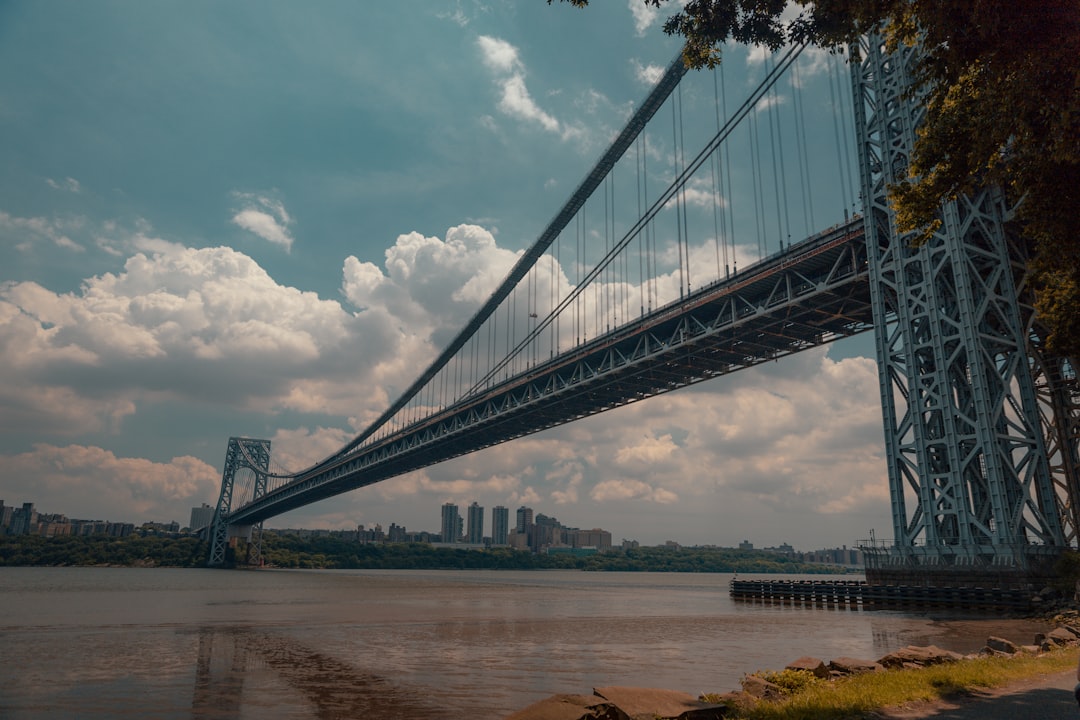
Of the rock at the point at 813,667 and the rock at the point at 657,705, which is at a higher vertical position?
the rock at the point at 657,705

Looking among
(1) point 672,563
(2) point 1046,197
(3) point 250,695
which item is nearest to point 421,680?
(3) point 250,695

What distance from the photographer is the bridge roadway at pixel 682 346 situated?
4034 centimetres

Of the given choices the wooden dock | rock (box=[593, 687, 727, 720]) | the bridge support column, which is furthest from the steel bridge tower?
the bridge support column

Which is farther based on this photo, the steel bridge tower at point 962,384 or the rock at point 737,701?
the steel bridge tower at point 962,384

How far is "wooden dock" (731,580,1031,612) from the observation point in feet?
86.8

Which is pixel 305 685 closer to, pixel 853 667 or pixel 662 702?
pixel 662 702

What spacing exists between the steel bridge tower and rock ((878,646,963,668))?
17.8m

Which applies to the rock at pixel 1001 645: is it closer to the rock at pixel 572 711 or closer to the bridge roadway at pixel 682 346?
the rock at pixel 572 711

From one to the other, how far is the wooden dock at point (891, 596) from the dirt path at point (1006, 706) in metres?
19.9

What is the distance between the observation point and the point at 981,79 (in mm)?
10750

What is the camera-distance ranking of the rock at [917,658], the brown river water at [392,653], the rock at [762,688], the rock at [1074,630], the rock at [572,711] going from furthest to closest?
the rock at [1074,630], the brown river water at [392,653], the rock at [917,658], the rock at [762,688], the rock at [572,711]

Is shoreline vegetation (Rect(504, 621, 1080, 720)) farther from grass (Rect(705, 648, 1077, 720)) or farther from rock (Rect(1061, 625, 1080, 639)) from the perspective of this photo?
rock (Rect(1061, 625, 1080, 639))

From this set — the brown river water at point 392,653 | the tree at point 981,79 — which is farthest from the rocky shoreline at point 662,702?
the tree at point 981,79

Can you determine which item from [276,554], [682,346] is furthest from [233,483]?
[682,346]
